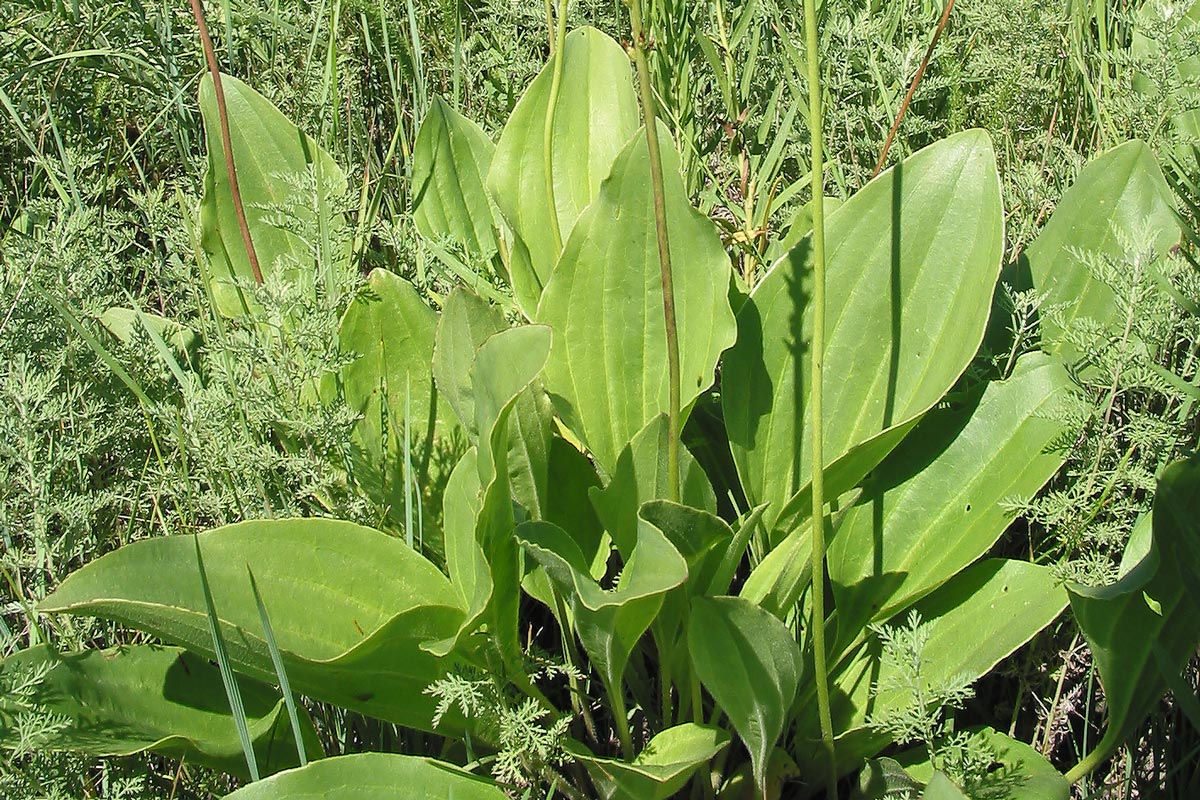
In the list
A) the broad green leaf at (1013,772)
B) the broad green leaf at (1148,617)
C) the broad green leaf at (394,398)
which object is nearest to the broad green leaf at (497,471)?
the broad green leaf at (394,398)

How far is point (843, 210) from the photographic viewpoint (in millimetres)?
1736

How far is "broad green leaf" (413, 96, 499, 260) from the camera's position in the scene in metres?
2.17

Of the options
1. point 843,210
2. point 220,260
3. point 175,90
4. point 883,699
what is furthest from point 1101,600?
point 175,90

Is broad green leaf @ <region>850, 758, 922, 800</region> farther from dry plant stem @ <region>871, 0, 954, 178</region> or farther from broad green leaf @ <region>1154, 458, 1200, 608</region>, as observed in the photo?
dry plant stem @ <region>871, 0, 954, 178</region>

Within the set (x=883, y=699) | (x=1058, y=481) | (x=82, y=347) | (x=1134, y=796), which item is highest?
(x=82, y=347)

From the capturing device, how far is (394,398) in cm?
188

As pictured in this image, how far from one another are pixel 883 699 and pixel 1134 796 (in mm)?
388

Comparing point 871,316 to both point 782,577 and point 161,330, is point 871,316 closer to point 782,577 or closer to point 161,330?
point 782,577

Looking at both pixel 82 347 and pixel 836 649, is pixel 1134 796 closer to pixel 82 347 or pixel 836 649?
pixel 836 649

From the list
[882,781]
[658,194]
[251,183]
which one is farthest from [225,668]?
[251,183]

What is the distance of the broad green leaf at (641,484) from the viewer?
4.82ft

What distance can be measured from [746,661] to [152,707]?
802 millimetres

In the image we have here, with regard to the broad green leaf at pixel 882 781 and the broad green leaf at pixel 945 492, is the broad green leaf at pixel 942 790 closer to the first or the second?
the broad green leaf at pixel 882 781

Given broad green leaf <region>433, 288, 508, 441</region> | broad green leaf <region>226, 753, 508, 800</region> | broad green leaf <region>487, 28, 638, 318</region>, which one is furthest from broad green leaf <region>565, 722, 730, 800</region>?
broad green leaf <region>487, 28, 638, 318</region>
